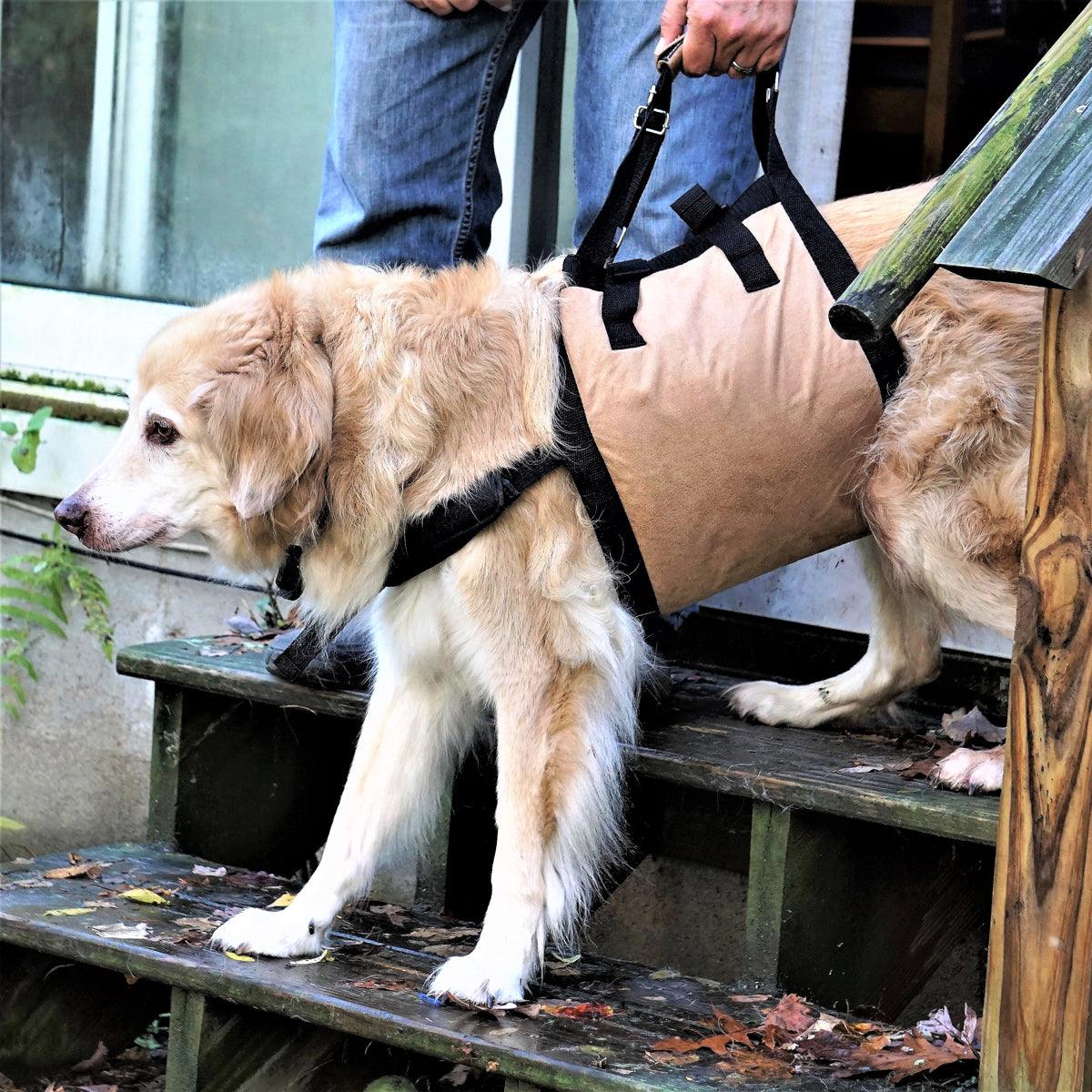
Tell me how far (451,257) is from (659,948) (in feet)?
5.67

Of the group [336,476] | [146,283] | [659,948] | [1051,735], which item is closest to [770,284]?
[336,476]

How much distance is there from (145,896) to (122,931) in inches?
7.5

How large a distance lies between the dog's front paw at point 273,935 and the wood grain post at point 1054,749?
3.96ft

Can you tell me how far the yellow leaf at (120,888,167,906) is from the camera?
261cm

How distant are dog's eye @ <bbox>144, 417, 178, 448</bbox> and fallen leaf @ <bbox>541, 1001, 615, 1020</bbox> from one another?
113 centimetres

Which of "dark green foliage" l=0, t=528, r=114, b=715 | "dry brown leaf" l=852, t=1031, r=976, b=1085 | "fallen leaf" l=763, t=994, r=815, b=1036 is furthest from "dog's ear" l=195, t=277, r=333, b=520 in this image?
"dark green foliage" l=0, t=528, r=114, b=715

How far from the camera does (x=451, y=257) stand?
294 centimetres

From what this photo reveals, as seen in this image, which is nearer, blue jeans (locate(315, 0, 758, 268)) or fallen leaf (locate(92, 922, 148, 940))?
fallen leaf (locate(92, 922, 148, 940))

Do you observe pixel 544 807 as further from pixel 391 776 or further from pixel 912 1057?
pixel 912 1057

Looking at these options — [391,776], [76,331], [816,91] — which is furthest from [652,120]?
[76,331]

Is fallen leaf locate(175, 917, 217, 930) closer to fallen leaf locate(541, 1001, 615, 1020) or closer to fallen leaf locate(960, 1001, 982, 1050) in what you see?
fallen leaf locate(541, 1001, 615, 1020)

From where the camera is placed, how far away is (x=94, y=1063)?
270 cm

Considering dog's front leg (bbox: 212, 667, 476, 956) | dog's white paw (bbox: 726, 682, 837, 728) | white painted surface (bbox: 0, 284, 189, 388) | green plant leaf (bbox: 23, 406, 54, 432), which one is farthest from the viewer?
white painted surface (bbox: 0, 284, 189, 388)

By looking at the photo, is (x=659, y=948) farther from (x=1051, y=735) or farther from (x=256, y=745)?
(x=1051, y=735)
